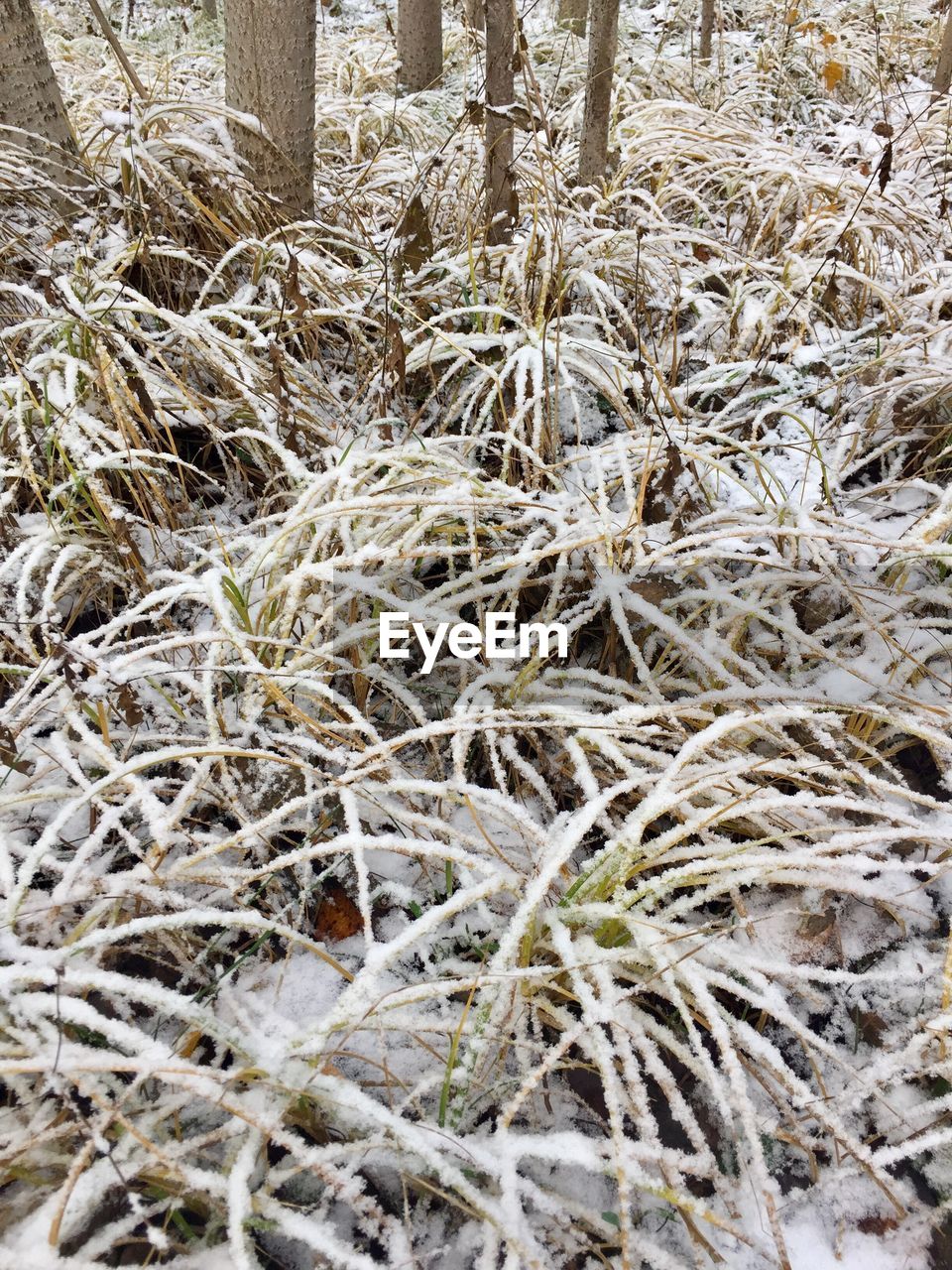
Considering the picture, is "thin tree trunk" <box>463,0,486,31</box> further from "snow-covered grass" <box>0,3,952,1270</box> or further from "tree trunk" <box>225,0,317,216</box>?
"snow-covered grass" <box>0,3,952,1270</box>

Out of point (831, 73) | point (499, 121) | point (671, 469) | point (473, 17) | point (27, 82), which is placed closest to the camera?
point (671, 469)

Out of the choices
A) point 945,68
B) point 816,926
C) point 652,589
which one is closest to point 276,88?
point 652,589

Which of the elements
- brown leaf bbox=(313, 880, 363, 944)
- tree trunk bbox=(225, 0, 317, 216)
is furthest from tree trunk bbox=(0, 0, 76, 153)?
brown leaf bbox=(313, 880, 363, 944)

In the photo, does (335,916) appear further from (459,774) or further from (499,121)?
(499,121)

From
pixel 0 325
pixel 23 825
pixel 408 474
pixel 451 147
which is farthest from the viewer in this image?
pixel 451 147

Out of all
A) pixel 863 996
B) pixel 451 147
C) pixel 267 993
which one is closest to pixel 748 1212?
pixel 863 996

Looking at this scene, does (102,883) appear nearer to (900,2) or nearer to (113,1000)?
(113,1000)

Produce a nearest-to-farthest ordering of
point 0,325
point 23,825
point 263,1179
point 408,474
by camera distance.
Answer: point 263,1179 < point 23,825 < point 408,474 < point 0,325
